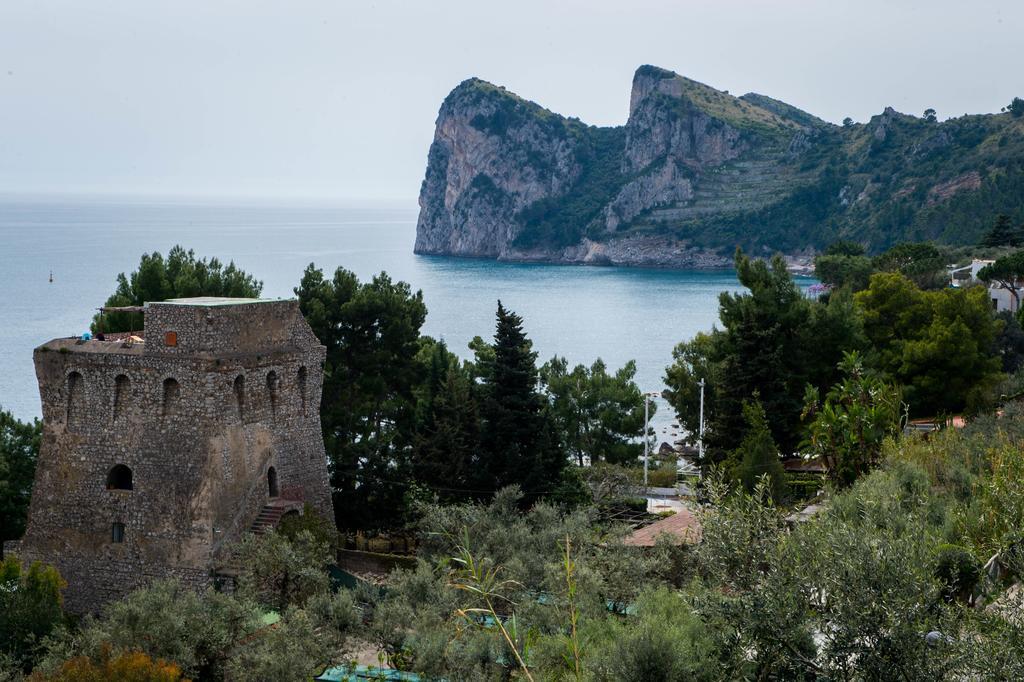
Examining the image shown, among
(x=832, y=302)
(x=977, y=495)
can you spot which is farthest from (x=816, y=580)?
(x=832, y=302)

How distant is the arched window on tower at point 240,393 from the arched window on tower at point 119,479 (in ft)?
9.50

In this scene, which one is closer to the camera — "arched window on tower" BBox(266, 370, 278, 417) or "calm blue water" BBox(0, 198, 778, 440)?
"arched window on tower" BBox(266, 370, 278, 417)

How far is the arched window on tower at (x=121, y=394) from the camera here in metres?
25.4

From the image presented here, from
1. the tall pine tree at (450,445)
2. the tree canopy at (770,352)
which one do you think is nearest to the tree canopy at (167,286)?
the tall pine tree at (450,445)

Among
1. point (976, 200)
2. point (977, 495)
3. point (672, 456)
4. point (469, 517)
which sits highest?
point (976, 200)

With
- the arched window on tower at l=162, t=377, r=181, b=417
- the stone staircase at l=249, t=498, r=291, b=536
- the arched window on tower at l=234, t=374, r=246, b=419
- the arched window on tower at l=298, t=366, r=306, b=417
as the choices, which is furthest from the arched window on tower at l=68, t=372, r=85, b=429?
the arched window on tower at l=298, t=366, r=306, b=417

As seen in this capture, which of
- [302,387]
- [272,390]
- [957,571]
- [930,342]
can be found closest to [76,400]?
[272,390]

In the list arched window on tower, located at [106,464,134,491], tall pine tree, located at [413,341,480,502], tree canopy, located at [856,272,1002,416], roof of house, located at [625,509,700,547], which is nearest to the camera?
roof of house, located at [625,509,700,547]

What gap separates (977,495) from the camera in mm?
19875

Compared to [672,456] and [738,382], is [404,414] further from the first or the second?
[672,456]

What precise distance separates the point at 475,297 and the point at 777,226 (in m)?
81.8

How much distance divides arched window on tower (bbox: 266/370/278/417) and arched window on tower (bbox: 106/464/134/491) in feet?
11.1

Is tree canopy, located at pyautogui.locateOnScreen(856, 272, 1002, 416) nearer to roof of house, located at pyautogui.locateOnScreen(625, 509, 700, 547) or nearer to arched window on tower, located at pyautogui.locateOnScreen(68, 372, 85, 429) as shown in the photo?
roof of house, located at pyautogui.locateOnScreen(625, 509, 700, 547)

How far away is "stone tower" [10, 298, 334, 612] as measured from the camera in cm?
2483
